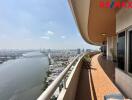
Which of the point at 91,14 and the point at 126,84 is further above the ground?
the point at 91,14

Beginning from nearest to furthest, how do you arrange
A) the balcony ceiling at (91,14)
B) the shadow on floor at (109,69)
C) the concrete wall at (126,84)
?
the concrete wall at (126,84) < the balcony ceiling at (91,14) < the shadow on floor at (109,69)

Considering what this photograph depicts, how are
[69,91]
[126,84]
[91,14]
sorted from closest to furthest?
[69,91] < [126,84] < [91,14]

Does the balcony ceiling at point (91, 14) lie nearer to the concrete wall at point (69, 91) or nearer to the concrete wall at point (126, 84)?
the concrete wall at point (126, 84)

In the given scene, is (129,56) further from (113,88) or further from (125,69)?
(113,88)

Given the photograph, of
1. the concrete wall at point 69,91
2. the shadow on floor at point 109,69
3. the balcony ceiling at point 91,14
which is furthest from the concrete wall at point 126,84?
the balcony ceiling at point 91,14

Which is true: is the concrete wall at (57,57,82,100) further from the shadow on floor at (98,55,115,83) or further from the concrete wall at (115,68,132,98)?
the shadow on floor at (98,55,115,83)

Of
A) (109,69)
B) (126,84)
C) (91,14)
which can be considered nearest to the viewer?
(126,84)

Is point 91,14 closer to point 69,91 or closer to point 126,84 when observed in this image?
point 126,84

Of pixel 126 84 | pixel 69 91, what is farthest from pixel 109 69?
pixel 69 91

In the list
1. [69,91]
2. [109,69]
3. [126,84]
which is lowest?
[109,69]

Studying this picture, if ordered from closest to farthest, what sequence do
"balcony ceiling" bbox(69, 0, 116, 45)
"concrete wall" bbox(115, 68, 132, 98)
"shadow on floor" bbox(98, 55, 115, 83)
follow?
1. "concrete wall" bbox(115, 68, 132, 98)
2. "balcony ceiling" bbox(69, 0, 116, 45)
3. "shadow on floor" bbox(98, 55, 115, 83)

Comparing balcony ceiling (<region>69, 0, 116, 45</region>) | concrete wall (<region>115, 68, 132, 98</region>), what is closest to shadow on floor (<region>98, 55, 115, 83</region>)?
concrete wall (<region>115, 68, 132, 98</region>)

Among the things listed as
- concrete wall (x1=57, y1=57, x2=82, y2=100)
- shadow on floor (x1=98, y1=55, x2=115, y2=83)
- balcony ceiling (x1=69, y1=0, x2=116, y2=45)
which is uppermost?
balcony ceiling (x1=69, y1=0, x2=116, y2=45)

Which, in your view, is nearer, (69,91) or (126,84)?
(69,91)
